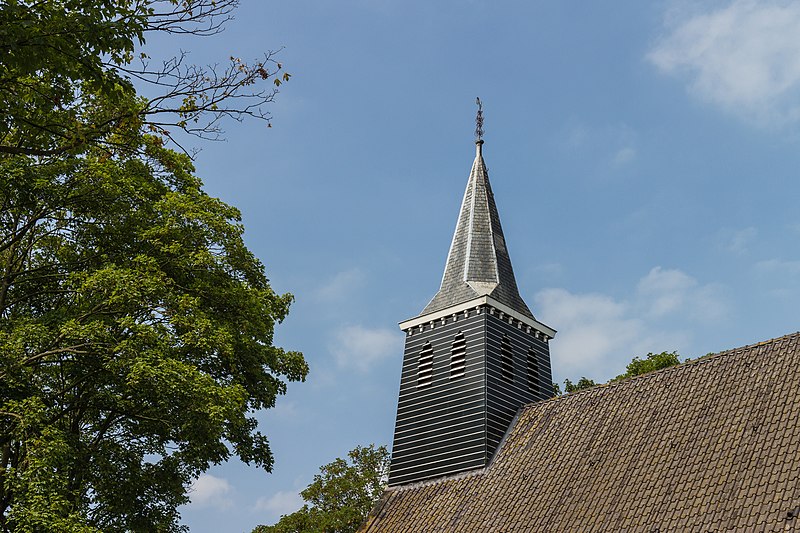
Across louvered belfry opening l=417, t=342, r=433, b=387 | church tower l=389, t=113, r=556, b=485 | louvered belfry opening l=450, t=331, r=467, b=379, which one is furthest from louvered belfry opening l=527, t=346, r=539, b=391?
louvered belfry opening l=417, t=342, r=433, b=387

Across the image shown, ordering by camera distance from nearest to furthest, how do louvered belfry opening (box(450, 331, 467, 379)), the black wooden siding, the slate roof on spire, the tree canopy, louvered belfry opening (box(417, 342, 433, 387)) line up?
the tree canopy, the black wooden siding, louvered belfry opening (box(450, 331, 467, 379)), louvered belfry opening (box(417, 342, 433, 387)), the slate roof on spire

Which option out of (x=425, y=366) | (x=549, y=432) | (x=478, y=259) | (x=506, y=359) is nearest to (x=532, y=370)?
(x=506, y=359)

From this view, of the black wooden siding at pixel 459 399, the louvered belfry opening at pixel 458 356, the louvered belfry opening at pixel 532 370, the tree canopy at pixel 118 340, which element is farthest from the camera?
the louvered belfry opening at pixel 532 370

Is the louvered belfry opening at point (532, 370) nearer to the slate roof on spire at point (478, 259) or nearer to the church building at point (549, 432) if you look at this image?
the church building at point (549, 432)

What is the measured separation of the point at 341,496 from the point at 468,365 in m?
9.37

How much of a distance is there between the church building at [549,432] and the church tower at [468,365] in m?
0.04

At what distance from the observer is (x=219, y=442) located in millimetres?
15273

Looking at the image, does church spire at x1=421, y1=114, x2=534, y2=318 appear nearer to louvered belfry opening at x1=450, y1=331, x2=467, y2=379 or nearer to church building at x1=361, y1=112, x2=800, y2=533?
church building at x1=361, y1=112, x2=800, y2=533

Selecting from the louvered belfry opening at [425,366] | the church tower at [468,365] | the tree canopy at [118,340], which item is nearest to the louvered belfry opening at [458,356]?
the church tower at [468,365]

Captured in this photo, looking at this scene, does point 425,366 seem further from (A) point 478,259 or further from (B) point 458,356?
(A) point 478,259

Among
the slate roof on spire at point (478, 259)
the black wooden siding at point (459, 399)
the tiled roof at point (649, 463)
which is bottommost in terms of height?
the tiled roof at point (649, 463)

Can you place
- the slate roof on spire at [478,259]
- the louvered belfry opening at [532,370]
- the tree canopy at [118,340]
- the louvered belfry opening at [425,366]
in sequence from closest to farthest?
the tree canopy at [118,340], the louvered belfry opening at [425,366], the louvered belfry opening at [532,370], the slate roof on spire at [478,259]

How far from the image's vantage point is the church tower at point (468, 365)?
21766mm

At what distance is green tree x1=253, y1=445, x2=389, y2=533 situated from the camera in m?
28.1
